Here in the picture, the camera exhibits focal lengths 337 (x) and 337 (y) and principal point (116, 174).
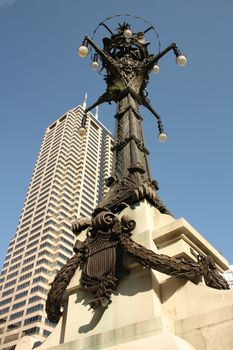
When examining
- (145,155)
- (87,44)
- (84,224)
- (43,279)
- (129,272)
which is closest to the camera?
(129,272)

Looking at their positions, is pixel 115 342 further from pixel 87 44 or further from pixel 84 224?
pixel 87 44

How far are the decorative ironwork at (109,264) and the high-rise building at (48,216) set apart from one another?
86.5 m

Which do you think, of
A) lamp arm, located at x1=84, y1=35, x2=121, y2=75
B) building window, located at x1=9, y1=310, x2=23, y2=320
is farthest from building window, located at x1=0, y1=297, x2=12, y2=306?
lamp arm, located at x1=84, y1=35, x2=121, y2=75

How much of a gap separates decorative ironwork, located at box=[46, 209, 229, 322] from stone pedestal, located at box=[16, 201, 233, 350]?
7.0 inches

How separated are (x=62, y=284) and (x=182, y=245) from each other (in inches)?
90.4

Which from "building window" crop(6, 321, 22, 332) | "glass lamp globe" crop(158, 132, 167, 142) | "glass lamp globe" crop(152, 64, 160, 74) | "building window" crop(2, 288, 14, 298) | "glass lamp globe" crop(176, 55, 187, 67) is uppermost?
"building window" crop(2, 288, 14, 298)

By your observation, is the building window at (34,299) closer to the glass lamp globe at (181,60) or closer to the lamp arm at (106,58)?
the lamp arm at (106,58)

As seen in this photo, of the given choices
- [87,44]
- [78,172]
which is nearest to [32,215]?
[78,172]

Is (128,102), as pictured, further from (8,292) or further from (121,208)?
(8,292)

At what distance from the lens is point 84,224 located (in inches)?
283

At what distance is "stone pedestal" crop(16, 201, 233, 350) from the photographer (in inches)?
165

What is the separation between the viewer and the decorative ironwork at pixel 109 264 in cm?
493

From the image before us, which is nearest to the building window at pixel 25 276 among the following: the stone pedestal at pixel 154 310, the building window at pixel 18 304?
the building window at pixel 18 304

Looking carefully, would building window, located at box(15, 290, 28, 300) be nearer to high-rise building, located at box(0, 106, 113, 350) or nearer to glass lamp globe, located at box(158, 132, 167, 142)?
high-rise building, located at box(0, 106, 113, 350)
